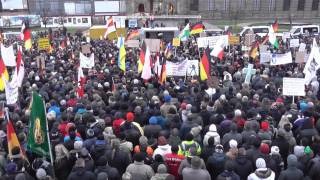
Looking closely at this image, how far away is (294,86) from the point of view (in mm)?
11398

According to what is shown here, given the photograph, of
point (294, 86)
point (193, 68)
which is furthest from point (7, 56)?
point (294, 86)

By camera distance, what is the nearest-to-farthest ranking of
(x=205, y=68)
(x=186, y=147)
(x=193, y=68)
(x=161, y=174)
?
(x=161, y=174) < (x=186, y=147) < (x=205, y=68) < (x=193, y=68)

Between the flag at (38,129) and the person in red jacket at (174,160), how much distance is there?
2.06m

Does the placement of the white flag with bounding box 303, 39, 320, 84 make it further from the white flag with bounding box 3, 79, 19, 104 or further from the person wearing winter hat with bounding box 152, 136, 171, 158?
the white flag with bounding box 3, 79, 19, 104

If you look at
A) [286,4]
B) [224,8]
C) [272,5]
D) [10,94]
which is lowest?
[10,94]

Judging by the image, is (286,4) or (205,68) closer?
(205,68)

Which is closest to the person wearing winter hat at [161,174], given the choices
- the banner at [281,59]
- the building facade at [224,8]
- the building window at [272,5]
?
the banner at [281,59]

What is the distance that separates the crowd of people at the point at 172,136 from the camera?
689cm

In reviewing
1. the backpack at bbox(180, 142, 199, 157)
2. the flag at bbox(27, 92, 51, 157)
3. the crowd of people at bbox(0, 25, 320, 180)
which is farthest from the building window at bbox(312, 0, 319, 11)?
the flag at bbox(27, 92, 51, 157)

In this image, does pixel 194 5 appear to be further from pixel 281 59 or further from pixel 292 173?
pixel 292 173

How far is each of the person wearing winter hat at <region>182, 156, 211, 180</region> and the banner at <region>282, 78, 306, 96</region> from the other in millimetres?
5701

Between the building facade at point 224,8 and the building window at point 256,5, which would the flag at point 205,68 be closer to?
the building facade at point 224,8

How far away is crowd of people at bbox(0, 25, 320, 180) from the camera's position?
6891 mm

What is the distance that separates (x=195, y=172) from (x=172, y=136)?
191cm
